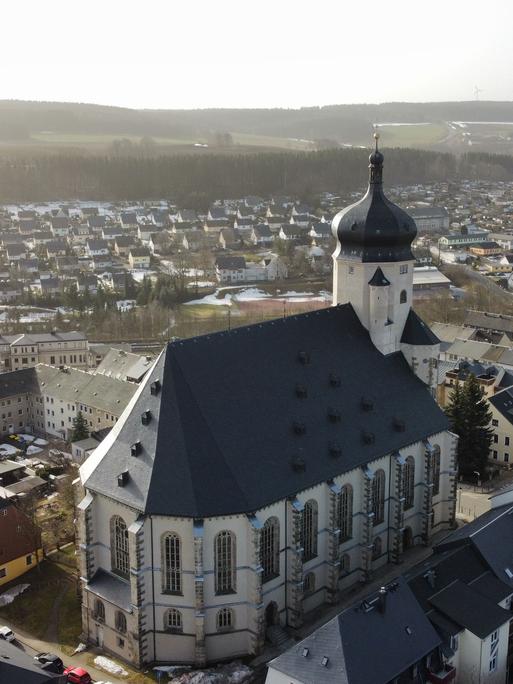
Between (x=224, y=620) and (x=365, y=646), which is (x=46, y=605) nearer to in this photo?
(x=224, y=620)

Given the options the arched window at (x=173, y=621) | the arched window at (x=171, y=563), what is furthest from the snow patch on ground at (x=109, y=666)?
the arched window at (x=171, y=563)

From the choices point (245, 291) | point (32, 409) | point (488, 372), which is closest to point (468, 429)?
point (488, 372)

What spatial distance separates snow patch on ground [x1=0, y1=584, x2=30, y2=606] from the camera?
48406 millimetres

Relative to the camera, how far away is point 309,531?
45.6 m

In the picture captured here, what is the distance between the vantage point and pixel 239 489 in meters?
41.6

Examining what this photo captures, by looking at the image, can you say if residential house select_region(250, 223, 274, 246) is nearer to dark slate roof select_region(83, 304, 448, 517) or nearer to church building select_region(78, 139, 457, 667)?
church building select_region(78, 139, 457, 667)

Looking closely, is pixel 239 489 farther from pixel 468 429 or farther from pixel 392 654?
pixel 468 429

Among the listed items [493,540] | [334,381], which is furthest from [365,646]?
[334,381]

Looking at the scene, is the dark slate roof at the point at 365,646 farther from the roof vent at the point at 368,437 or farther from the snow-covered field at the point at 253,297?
the snow-covered field at the point at 253,297

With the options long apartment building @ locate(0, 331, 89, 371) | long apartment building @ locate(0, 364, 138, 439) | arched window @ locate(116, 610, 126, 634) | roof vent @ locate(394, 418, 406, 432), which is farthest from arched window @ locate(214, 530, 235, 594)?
long apartment building @ locate(0, 331, 89, 371)

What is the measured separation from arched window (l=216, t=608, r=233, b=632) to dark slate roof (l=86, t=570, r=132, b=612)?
4.37 meters

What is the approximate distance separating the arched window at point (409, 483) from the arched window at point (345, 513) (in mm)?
5285

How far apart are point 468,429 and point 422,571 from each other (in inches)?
940

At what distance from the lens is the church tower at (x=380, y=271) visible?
5272cm
